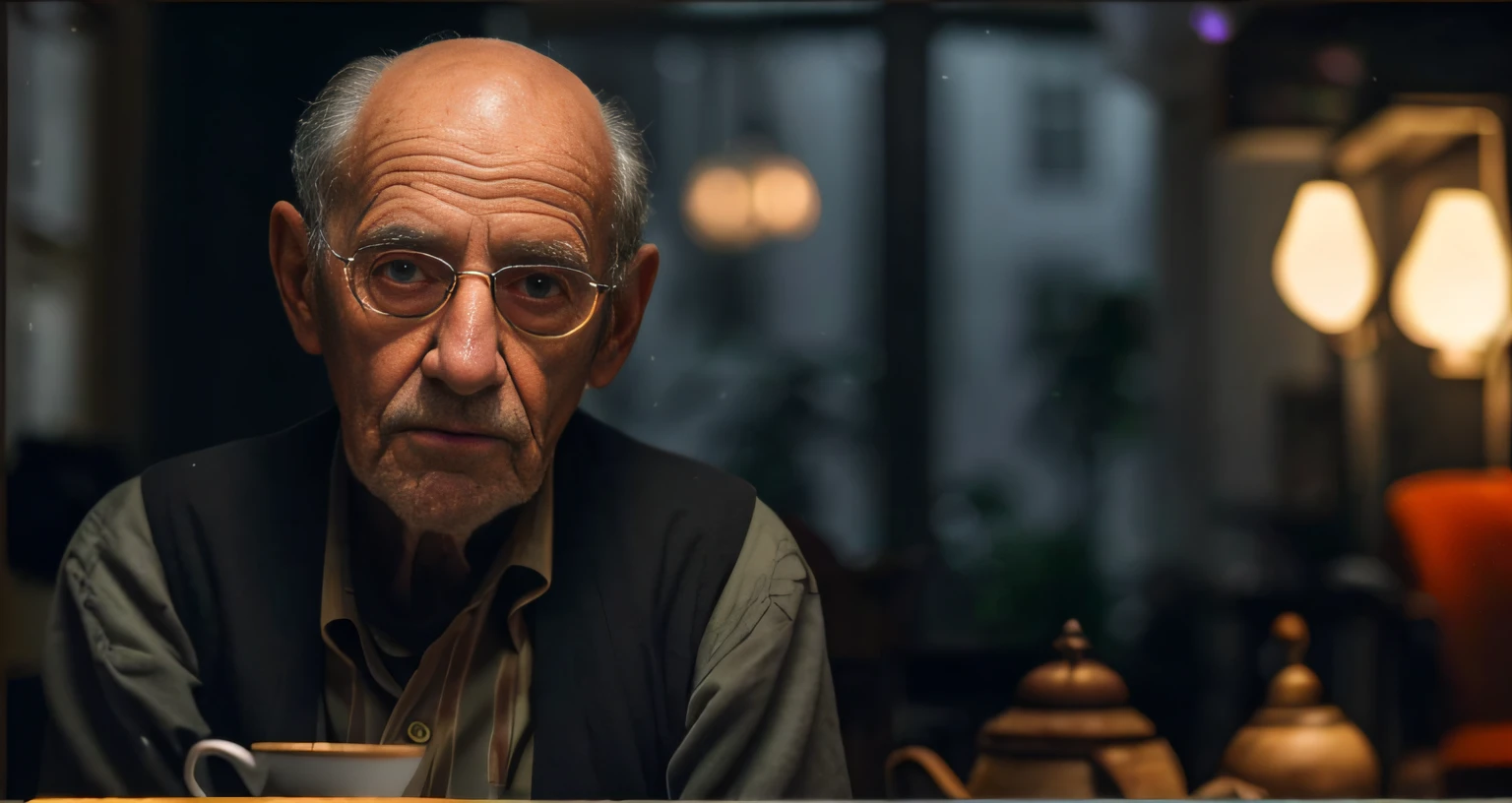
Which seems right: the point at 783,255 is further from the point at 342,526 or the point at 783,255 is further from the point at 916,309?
the point at 342,526

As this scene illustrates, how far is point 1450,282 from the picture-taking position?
1.99 m

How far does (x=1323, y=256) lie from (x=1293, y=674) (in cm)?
56

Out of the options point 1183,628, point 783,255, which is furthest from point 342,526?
point 1183,628

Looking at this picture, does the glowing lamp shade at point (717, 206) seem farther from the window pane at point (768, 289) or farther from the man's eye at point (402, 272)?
the man's eye at point (402, 272)

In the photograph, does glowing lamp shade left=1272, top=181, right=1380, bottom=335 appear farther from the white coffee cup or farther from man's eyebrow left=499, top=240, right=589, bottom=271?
the white coffee cup

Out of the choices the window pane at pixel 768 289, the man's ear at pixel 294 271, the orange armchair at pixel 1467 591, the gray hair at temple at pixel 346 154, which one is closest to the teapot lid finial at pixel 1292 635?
the orange armchair at pixel 1467 591

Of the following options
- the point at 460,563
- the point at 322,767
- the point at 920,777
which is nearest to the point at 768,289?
the point at 460,563

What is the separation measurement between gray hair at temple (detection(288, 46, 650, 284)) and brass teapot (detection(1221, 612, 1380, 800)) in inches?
39.9

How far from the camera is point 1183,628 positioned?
6.43ft

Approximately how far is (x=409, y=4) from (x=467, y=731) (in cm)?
95

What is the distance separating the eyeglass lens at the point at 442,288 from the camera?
5.81ft

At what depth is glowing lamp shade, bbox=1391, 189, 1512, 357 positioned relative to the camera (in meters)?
1.98

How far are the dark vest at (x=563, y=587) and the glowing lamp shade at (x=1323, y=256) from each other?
78 cm

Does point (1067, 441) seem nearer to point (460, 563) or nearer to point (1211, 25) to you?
point (1211, 25)
